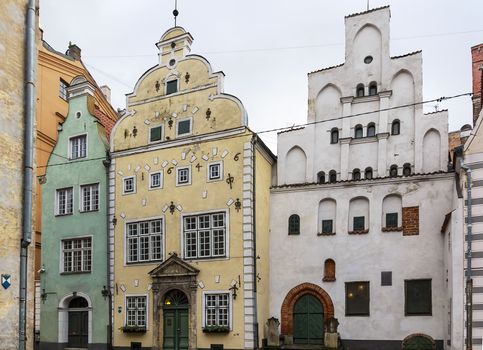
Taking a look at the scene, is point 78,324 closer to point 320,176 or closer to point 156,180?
point 156,180

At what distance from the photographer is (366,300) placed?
20938 millimetres

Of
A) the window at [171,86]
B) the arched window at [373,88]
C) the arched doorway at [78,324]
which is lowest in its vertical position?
the arched doorway at [78,324]

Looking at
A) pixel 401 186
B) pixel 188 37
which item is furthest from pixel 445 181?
pixel 188 37

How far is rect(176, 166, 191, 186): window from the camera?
907 inches

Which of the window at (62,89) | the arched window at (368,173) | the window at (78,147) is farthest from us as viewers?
the window at (62,89)

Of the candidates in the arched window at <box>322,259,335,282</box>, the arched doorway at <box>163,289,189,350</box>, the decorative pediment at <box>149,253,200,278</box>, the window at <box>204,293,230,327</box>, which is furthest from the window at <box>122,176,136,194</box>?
the arched window at <box>322,259,335,282</box>

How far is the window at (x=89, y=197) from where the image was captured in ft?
82.2

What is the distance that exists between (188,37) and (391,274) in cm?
1352

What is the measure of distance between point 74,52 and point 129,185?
1511 cm

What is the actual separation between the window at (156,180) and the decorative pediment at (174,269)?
127 inches

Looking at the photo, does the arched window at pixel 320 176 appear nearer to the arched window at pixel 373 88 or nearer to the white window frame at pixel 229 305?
the arched window at pixel 373 88

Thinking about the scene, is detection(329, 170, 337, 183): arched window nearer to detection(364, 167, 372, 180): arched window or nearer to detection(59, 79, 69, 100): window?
detection(364, 167, 372, 180): arched window

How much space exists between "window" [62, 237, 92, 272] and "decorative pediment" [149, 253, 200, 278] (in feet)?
12.5

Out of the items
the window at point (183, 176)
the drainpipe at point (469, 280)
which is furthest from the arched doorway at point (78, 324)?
the drainpipe at point (469, 280)
